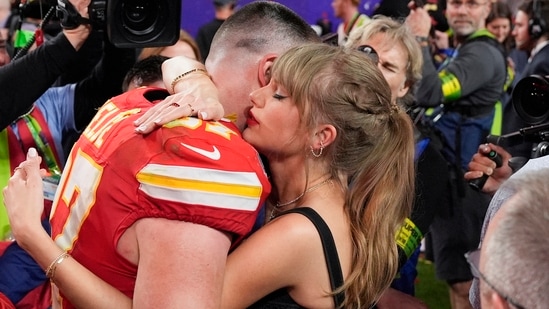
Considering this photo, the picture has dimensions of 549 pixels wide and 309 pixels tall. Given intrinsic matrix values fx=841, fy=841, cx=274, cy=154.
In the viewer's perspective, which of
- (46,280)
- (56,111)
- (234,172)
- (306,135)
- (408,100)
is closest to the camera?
(234,172)

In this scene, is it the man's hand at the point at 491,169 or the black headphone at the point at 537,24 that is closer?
the man's hand at the point at 491,169

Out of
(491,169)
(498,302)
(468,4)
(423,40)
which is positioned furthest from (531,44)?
(498,302)

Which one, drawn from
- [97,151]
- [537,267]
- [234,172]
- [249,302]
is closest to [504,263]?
[537,267]

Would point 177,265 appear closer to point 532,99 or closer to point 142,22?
point 142,22

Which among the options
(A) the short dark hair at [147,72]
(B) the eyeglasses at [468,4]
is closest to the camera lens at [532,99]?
(A) the short dark hair at [147,72]

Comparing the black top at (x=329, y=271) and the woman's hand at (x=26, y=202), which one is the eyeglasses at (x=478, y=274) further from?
the woman's hand at (x=26, y=202)

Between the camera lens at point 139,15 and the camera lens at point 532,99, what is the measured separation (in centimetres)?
136

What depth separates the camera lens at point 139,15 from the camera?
2.79 meters

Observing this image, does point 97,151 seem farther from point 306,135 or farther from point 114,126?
point 306,135

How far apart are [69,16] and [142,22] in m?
0.45

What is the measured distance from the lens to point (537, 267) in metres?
1.24

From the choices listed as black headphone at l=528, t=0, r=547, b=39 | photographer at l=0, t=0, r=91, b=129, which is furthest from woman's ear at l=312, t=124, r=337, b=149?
black headphone at l=528, t=0, r=547, b=39

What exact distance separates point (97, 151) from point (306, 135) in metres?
0.53

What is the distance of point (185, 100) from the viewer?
1.96 m
